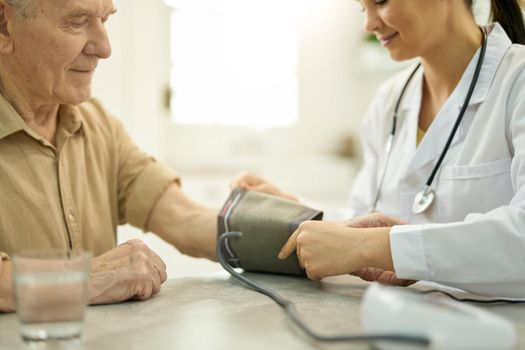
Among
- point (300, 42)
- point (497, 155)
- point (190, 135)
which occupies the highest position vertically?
point (300, 42)

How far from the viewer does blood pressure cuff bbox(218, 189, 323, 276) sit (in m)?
1.36

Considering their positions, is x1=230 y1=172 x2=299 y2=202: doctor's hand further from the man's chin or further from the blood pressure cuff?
the man's chin

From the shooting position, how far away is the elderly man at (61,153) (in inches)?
47.8

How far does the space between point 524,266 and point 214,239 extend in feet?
2.46

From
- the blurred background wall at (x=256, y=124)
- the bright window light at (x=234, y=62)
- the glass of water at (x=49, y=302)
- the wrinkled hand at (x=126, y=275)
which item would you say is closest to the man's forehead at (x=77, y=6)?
the wrinkled hand at (x=126, y=275)

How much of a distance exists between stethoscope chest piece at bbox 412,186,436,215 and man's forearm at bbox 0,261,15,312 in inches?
34.7

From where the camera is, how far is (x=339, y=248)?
119 cm

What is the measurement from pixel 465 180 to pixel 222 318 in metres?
0.66

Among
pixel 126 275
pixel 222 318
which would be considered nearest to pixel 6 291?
pixel 126 275

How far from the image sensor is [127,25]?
309 centimetres

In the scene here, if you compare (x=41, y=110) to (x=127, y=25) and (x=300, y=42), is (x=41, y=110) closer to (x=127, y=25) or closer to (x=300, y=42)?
(x=127, y=25)

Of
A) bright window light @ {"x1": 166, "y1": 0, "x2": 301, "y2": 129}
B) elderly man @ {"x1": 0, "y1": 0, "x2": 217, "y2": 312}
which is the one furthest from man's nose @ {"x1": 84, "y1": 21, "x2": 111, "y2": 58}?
bright window light @ {"x1": 166, "y1": 0, "x2": 301, "y2": 129}

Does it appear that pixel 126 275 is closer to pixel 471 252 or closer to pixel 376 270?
pixel 376 270

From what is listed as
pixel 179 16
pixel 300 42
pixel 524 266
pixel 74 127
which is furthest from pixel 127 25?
pixel 524 266
